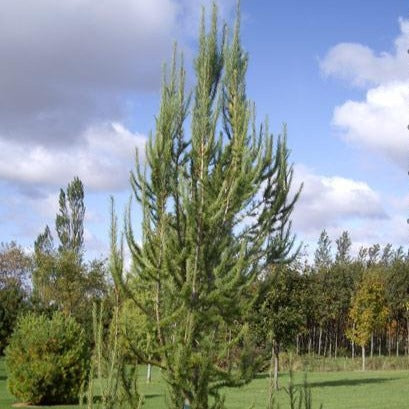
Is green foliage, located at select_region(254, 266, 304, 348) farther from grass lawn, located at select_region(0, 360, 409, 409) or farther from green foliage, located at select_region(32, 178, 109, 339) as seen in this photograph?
green foliage, located at select_region(32, 178, 109, 339)

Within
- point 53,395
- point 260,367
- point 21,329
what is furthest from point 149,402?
point 260,367

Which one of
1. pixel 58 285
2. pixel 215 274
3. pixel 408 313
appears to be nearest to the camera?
pixel 215 274

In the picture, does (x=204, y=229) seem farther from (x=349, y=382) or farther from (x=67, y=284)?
(x=67, y=284)

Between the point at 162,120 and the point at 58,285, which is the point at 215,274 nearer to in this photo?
the point at 162,120

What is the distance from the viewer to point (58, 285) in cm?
4269

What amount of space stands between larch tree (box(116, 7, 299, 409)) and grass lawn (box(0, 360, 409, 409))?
1086 cm

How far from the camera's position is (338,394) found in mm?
23328

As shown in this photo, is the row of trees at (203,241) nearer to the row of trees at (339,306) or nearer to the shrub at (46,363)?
the shrub at (46,363)

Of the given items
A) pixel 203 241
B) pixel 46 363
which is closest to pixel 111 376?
pixel 203 241

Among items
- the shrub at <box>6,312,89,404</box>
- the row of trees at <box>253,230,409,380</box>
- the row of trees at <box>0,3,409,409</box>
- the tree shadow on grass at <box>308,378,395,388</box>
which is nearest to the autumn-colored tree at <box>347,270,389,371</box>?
the row of trees at <box>253,230,409,380</box>

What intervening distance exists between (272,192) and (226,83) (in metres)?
1.09

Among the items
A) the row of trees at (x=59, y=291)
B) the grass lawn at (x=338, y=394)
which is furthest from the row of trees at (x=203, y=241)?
the row of trees at (x=59, y=291)

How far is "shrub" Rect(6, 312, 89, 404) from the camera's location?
1864 cm

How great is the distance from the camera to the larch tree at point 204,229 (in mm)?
5688
